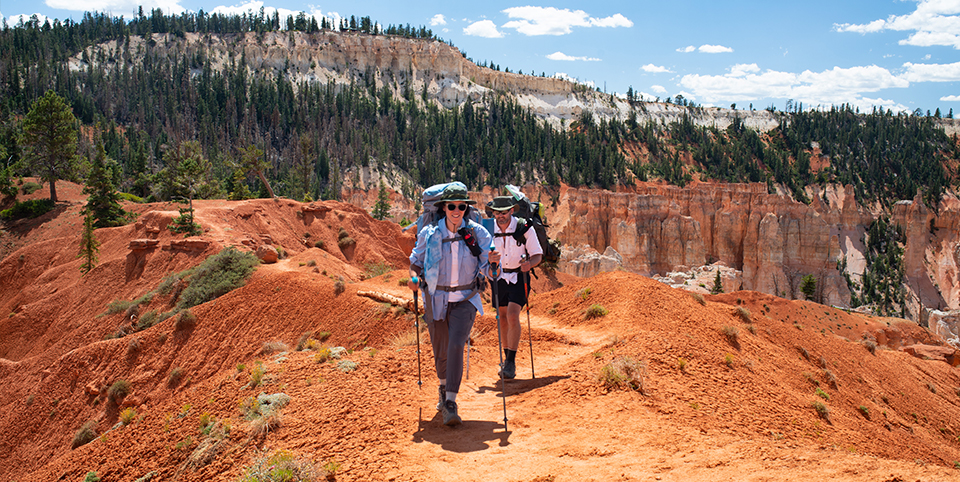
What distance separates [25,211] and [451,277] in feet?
136

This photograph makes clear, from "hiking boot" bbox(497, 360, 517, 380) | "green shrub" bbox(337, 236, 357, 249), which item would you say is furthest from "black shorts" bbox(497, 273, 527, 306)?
"green shrub" bbox(337, 236, 357, 249)

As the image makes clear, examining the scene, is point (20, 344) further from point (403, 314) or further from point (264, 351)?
point (403, 314)

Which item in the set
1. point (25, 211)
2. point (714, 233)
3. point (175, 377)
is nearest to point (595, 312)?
point (175, 377)

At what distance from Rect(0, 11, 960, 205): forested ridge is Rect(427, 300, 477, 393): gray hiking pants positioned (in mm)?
59230

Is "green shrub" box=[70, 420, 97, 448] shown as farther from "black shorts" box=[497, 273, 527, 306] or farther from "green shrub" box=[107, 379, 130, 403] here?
"black shorts" box=[497, 273, 527, 306]

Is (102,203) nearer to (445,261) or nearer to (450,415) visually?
(445,261)

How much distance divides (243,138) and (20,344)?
67250 millimetres

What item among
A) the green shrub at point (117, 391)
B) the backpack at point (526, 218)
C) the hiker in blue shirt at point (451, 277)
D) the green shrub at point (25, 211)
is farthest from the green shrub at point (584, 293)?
the green shrub at point (25, 211)

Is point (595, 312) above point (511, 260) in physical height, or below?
below

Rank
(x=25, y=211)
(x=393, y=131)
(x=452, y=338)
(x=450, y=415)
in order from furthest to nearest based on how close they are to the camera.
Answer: (x=393, y=131), (x=25, y=211), (x=452, y=338), (x=450, y=415)

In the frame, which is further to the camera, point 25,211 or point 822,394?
point 25,211

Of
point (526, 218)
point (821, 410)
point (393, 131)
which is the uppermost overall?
point (393, 131)

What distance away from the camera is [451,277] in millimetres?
5273

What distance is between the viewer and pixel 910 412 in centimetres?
1057
